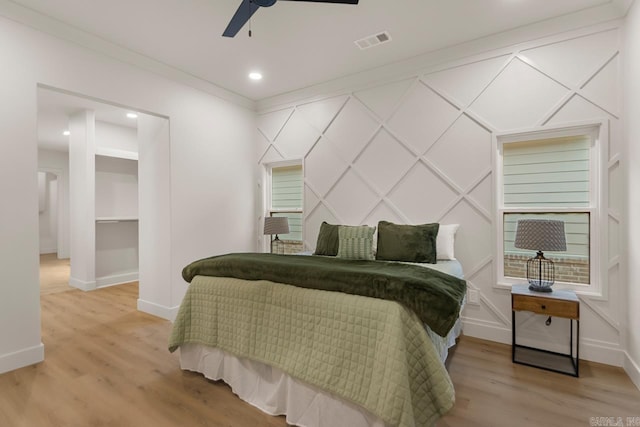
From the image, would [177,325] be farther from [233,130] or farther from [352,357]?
[233,130]

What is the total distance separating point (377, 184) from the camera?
3637mm

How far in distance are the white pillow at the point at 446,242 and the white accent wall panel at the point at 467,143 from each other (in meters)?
0.13

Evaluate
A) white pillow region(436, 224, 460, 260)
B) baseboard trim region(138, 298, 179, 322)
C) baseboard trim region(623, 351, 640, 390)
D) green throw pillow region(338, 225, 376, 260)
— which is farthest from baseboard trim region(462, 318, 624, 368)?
baseboard trim region(138, 298, 179, 322)

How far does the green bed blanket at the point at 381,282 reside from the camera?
155cm

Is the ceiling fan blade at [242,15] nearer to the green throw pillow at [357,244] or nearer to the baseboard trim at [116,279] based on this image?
the green throw pillow at [357,244]

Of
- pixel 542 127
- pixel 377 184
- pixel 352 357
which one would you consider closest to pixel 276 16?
pixel 377 184

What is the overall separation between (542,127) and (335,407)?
2.88m

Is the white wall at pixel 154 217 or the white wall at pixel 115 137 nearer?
the white wall at pixel 154 217

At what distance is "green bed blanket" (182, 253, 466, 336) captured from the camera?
61.0 inches

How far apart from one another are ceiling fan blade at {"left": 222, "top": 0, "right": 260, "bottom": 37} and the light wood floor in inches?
102

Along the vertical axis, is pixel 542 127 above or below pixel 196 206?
above

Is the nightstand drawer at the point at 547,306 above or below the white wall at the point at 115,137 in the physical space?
below

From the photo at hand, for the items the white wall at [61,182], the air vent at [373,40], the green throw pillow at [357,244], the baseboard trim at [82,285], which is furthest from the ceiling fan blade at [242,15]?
the white wall at [61,182]

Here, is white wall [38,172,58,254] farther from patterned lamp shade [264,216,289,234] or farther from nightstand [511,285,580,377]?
nightstand [511,285,580,377]
